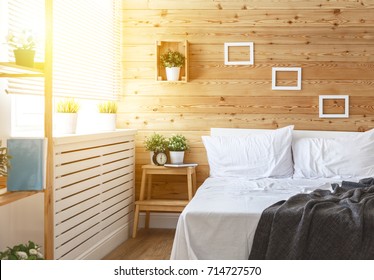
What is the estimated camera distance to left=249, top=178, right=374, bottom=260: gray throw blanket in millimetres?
2986

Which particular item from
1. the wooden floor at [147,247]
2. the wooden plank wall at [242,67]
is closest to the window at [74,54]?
the wooden plank wall at [242,67]

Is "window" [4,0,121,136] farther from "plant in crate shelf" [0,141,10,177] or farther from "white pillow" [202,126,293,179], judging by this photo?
"white pillow" [202,126,293,179]

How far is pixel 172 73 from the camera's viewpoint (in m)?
5.20

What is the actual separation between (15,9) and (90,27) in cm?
134

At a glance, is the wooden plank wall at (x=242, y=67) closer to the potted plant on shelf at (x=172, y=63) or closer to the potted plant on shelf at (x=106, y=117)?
the potted plant on shelf at (x=172, y=63)

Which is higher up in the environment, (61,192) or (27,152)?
(27,152)

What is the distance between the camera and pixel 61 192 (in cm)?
360

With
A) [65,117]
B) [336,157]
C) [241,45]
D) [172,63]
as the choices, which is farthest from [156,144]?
[336,157]

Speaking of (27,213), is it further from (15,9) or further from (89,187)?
(15,9)

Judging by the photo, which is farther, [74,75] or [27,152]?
[74,75]

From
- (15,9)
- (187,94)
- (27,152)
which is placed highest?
(15,9)

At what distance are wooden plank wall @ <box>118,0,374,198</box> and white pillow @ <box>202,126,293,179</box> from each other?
13.1 inches

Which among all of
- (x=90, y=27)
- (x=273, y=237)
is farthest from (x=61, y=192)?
(x=90, y=27)
